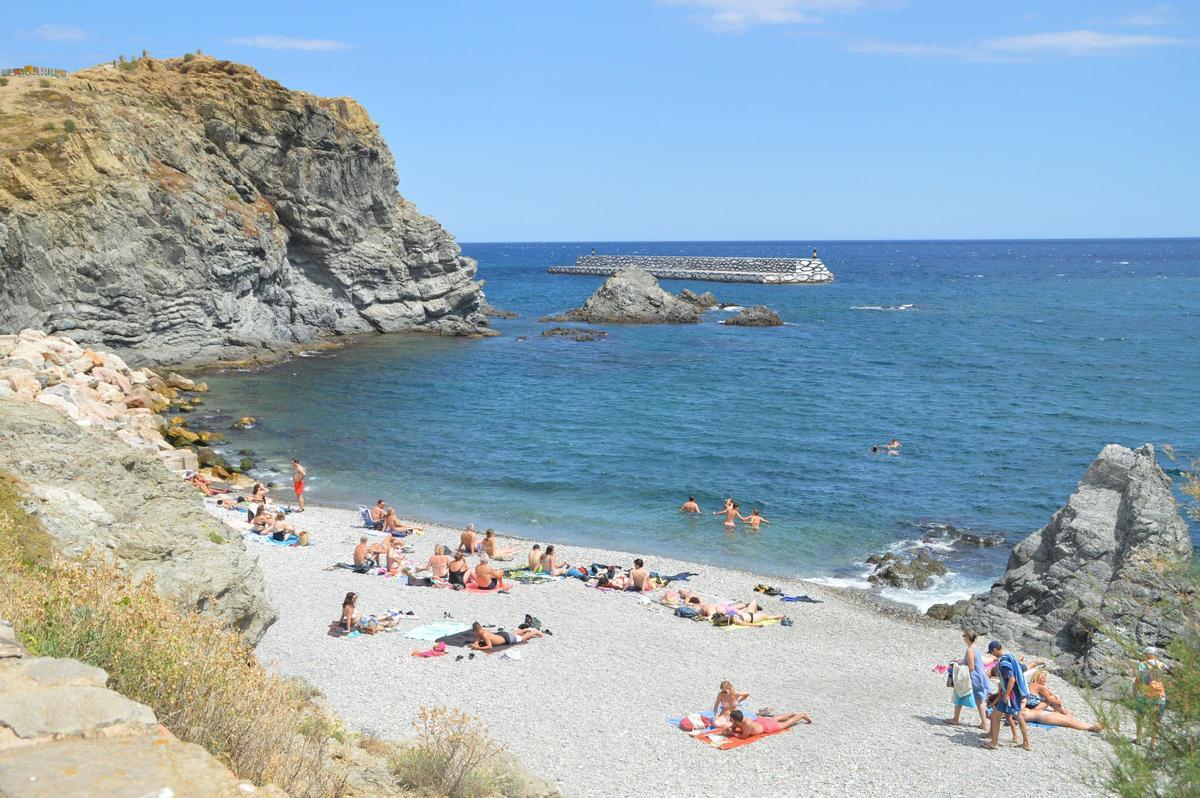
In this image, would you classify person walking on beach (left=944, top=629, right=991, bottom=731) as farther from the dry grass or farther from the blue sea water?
the dry grass

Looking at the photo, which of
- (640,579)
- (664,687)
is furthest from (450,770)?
(640,579)

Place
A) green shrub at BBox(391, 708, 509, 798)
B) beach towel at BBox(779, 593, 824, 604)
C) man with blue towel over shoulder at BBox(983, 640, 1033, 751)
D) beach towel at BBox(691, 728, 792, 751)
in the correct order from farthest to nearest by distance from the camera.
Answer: beach towel at BBox(779, 593, 824, 604) → man with blue towel over shoulder at BBox(983, 640, 1033, 751) → beach towel at BBox(691, 728, 792, 751) → green shrub at BBox(391, 708, 509, 798)

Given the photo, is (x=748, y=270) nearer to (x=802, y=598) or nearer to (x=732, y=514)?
(x=732, y=514)

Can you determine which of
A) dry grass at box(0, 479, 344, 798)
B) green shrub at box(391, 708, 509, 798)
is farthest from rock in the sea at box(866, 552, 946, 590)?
dry grass at box(0, 479, 344, 798)

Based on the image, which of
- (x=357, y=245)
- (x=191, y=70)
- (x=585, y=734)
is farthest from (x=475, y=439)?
(x=191, y=70)

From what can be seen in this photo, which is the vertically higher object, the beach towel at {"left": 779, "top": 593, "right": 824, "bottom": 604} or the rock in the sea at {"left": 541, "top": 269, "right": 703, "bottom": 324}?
the rock in the sea at {"left": 541, "top": 269, "right": 703, "bottom": 324}

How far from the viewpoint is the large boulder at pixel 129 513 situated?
10.6 m

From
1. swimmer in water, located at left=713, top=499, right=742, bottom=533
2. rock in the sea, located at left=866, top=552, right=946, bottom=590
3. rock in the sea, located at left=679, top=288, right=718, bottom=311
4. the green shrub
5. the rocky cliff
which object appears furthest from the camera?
rock in the sea, located at left=679, top=288, right=718, bottom=311

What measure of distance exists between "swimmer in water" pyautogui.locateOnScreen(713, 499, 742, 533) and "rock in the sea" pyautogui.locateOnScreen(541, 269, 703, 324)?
52593 millimetres

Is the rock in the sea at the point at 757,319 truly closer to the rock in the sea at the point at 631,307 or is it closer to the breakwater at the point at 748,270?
the rock in the sea at the point at 631,307

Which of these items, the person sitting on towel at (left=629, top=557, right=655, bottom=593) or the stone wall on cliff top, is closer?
the stone wall on cliff top

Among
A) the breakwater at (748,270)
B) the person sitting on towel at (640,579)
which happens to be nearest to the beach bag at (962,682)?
the person sitting on towel at (640,579)

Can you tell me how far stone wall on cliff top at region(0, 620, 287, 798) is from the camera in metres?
5.14

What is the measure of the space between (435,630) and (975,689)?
10.1 m
